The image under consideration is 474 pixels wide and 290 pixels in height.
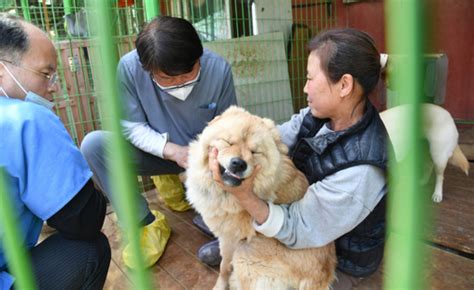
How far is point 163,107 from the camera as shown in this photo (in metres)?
2.24

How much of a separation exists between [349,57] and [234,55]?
2.50m

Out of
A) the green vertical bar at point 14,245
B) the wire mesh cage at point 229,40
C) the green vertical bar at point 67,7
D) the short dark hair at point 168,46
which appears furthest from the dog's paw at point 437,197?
the green vertical bar at point 67,7

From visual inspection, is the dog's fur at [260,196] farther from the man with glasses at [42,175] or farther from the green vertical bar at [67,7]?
the green vertical bar at [67,7]

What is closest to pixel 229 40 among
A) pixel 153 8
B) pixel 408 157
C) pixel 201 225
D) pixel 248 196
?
pixel 153 8

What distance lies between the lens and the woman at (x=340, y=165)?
1.35m

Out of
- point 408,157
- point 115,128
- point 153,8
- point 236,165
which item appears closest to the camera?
point 408,157

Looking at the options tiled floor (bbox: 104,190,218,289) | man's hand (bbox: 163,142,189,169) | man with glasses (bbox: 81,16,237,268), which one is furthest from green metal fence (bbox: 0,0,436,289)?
tiled floor (bbox: 104,190,218,289)

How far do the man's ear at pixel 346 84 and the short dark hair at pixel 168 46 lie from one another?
2.87 feet

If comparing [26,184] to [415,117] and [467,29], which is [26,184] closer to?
[415,117]

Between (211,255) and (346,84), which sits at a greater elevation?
(346,84)

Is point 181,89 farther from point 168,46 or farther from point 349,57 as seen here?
point 349,57

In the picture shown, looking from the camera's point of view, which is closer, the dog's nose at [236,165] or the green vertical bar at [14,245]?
the green vertical bar at [14,245]

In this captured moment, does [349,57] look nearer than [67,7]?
Yes

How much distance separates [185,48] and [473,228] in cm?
223
